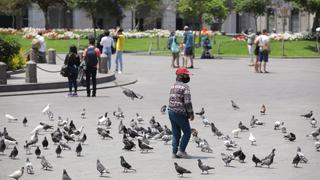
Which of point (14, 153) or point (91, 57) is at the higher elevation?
point (91, 57)

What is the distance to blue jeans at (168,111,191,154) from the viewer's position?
11.9 metres

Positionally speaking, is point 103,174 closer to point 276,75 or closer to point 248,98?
point 248,98

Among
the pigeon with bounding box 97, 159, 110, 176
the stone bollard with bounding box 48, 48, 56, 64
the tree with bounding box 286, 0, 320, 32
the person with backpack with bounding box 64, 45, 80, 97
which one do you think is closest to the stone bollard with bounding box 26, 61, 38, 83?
the person with backpack with bounding box 64, 45, 80, 97

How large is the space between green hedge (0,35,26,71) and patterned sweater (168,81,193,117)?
49.3 feet

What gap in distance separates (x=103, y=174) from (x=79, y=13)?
78057 millimetres

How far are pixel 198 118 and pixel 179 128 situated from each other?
520cm

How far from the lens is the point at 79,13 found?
288 ft

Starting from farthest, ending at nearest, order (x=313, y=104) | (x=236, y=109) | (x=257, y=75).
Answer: (x=257, y=75) → (x=313, y=104) → (x=236, y=109)

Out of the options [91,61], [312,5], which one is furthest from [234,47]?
[91,61]

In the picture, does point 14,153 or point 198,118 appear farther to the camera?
point 198,118

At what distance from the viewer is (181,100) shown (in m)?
11.9

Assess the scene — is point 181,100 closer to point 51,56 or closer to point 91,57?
point 91,57

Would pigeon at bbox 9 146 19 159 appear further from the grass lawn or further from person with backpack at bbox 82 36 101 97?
the grass lawn

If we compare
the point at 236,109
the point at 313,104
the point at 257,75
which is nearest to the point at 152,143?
the point at 236,109
